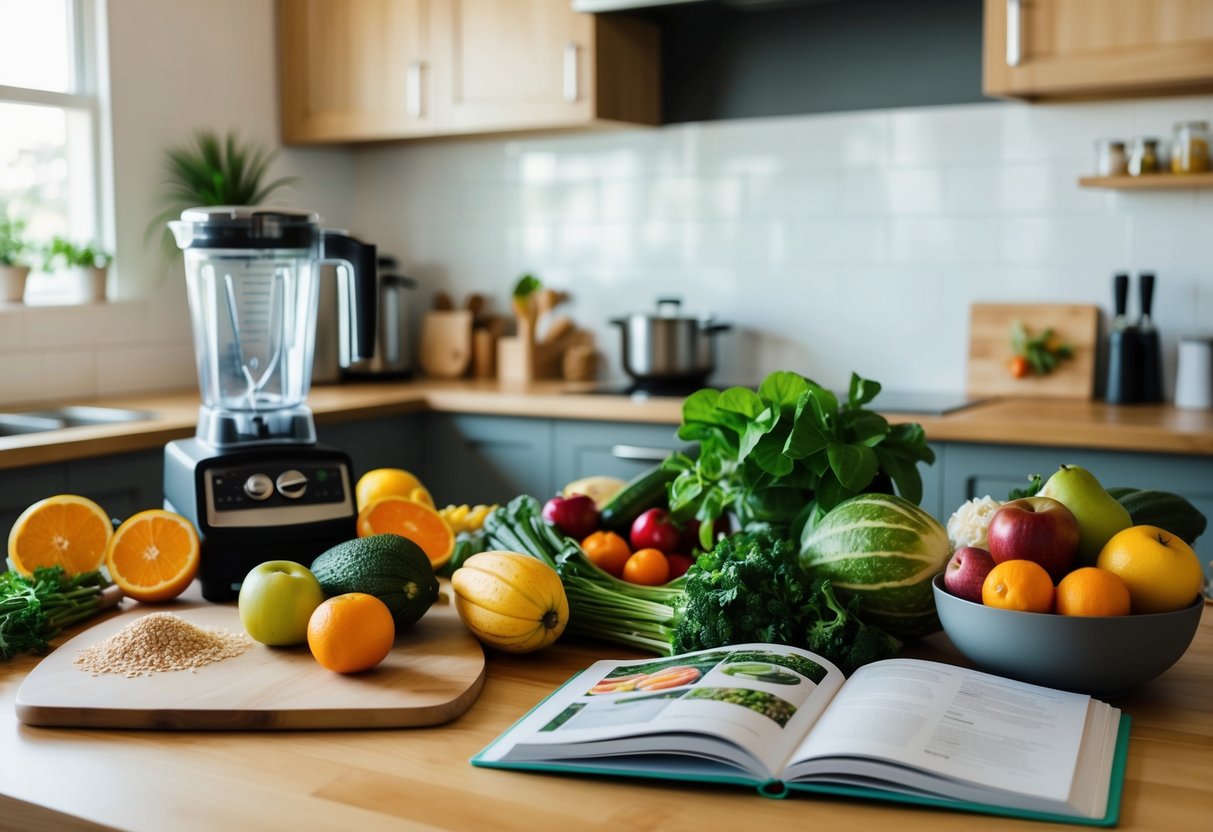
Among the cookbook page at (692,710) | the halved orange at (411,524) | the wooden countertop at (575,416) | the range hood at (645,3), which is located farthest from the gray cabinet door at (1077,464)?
the cookbook page at (692,710)

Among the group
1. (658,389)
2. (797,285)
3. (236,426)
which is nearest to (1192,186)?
(797,285)

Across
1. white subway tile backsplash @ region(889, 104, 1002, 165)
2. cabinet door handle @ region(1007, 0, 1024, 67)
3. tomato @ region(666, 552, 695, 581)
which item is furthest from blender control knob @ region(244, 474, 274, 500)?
white subway tile backsplash @ region(889, 104, 1002, 165)

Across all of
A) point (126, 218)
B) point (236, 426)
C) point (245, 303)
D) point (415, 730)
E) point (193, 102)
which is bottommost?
point (415, 730)

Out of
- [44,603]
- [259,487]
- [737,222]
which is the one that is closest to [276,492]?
[259,487]

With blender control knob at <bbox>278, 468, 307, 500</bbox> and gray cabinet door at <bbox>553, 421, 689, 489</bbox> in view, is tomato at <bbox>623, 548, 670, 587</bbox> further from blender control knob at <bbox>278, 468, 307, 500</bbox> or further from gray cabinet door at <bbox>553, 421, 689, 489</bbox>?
gray cabinet door at <bbox>553, 421, 689, 489</bbox>

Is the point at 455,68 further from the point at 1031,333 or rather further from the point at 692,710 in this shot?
the point at 692,710

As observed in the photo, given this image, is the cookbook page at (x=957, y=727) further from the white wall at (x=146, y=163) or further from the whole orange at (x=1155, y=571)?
the white wall at (x=146, y=163)

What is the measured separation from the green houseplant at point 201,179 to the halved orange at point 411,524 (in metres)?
2.26

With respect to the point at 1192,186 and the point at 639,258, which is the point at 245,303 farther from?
the point at 1192,186

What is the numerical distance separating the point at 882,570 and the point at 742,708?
302 millimetres

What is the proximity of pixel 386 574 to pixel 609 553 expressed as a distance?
12.1 inches

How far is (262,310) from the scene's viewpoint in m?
2.21

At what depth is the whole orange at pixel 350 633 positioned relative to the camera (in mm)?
1153

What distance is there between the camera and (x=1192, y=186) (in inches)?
120
